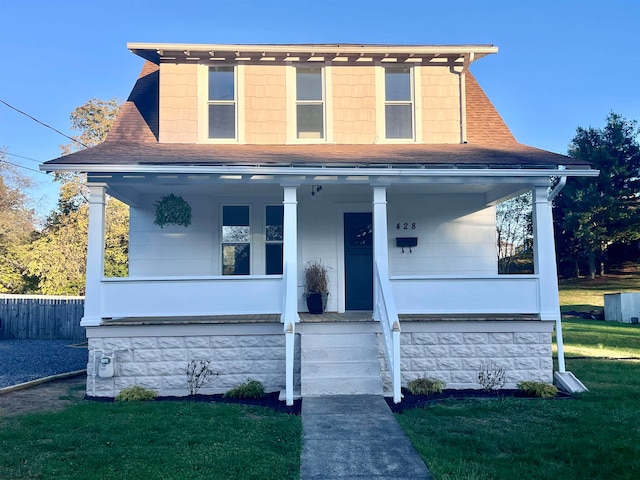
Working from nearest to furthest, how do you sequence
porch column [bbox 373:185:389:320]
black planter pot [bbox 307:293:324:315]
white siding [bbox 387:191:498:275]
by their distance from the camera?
1. porch column [bbox 373:185:389:320]
2. black planter pot [bbox 307:293:324:315]
3. white siding [bbox 387:191:498:275]

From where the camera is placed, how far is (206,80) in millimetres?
9297

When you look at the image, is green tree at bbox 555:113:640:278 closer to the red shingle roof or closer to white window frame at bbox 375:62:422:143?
the red shingle roof

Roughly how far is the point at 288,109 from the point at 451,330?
5031 millimetres

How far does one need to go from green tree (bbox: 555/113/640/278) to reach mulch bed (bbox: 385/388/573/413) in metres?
23.1

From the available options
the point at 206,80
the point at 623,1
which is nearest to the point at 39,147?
the point at 206,80

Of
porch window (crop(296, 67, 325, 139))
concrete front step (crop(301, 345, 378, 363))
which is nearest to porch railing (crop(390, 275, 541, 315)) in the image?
concrete front step (crop(301, 345, 378, 363))

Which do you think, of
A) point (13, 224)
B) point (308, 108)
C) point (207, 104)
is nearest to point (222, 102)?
point (207, 104)

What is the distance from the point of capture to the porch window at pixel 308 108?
30.8 ft

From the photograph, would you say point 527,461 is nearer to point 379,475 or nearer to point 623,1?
point 379,475

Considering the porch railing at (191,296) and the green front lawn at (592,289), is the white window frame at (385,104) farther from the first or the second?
the green front lawn at (592,289)

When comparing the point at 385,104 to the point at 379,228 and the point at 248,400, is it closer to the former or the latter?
the point at 379,228

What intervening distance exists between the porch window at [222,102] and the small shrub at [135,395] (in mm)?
4736

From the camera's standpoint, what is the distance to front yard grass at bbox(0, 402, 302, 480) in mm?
4180

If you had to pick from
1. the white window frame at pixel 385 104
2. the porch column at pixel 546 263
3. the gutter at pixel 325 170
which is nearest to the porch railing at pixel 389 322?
the gutter at pixel 325 170
